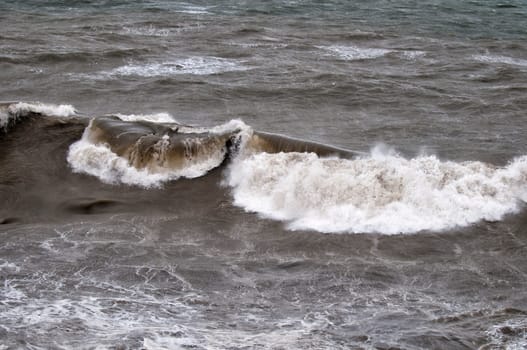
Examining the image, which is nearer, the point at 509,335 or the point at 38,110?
the point at 509,335

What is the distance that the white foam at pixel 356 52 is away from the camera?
79.8ft

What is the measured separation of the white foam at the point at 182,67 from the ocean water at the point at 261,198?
0.11m

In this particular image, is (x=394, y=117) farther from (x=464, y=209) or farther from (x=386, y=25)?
(x=386, y=25)

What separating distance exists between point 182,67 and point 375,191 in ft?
35.1

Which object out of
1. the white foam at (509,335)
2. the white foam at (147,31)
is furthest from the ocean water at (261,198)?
the white foam at (147,31)

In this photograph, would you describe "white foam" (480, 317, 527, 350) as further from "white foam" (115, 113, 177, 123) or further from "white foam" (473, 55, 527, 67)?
"white foam" (473, 55, 527, 67)

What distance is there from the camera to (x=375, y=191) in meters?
13.1

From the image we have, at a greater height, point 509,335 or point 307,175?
point 307,175

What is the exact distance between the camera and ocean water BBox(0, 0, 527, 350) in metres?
9.24

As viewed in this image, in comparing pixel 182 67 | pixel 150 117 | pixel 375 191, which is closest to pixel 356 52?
pixel 182 67

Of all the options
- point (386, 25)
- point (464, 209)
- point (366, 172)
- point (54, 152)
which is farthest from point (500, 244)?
point (386, 25)

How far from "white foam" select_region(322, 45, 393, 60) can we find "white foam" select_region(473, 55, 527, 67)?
9.00ft

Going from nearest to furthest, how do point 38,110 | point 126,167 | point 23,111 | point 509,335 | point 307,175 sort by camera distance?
point 509,335, point 307,175, point 126,167, point 23,111, point 38,110

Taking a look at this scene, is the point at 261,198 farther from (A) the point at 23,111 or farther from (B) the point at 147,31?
(B) the point at 147,31
